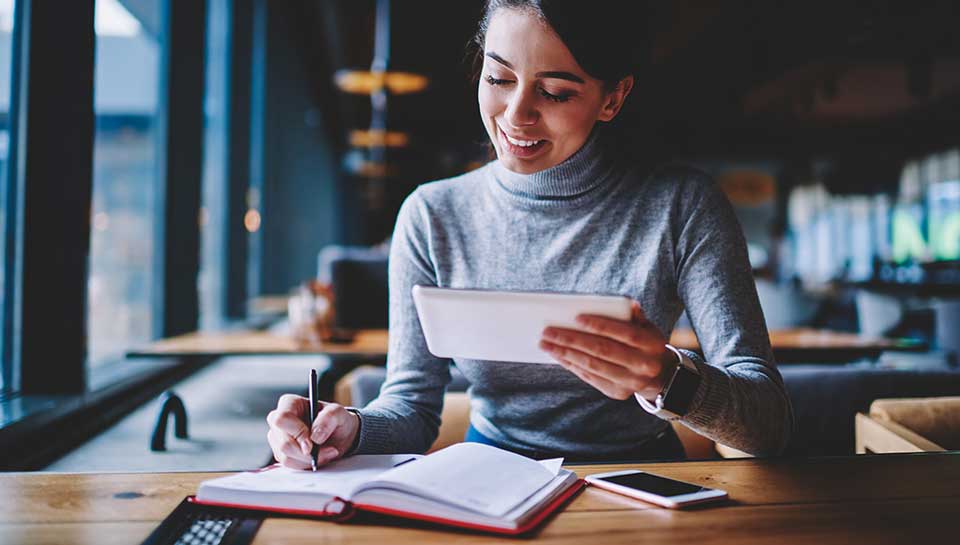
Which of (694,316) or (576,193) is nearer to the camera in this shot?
(694,316)

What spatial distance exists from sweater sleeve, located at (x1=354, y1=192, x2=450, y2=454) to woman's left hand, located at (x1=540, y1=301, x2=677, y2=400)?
429mm

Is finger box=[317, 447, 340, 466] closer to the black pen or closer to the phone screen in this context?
the black pen

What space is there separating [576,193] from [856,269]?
1421 centimetres

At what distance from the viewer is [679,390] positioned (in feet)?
3.52

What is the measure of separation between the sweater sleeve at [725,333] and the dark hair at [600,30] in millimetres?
247

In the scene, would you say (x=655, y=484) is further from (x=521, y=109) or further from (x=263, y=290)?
(x=263, y=290)

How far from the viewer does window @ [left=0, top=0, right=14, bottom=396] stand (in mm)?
Result: 1947

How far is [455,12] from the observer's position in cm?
738

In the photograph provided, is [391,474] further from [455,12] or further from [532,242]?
[455,12]

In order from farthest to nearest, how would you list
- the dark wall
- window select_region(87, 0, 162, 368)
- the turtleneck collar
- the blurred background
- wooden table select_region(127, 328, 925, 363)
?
the dark wall < wooden table select_region(127, 328, 925, 363) < window select_region(87, 0, 162, 368) < the blurred background < the turtleneck collar

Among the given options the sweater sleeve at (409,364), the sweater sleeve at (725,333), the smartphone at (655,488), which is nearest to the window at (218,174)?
the sweater sleeve at (409,364)

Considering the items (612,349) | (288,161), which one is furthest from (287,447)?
(288,161)

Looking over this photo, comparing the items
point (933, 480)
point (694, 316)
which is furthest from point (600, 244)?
point (933, 480)

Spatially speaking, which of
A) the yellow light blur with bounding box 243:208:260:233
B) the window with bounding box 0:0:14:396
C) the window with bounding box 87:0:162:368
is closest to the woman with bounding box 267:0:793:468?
the window with bounding box 0:0:14:396
